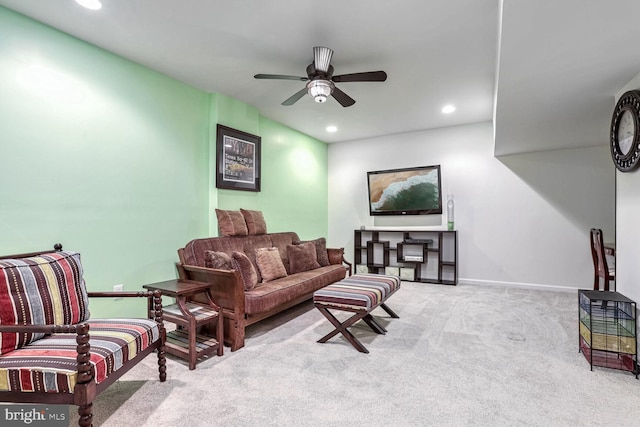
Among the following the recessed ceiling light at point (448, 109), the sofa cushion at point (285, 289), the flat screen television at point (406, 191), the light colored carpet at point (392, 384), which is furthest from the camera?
the flat screen television at point (406, 191)

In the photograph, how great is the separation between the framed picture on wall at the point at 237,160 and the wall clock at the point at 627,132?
4.02 m

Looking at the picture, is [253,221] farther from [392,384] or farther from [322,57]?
[392,384]

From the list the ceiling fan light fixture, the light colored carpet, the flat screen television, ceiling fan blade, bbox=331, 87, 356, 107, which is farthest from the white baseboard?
the ceiling fan light fixture

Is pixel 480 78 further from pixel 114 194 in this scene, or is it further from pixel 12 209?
pixel 12 209

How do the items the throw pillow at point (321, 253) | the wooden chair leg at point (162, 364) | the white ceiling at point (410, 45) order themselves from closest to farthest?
the white ceiling at point (410, 45) < the wooden chair leg at point (162, 364) < the throw pillow at point (321, 253)

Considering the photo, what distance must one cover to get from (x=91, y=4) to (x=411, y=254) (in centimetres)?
536

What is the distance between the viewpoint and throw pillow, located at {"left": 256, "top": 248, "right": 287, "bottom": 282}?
12.3ft

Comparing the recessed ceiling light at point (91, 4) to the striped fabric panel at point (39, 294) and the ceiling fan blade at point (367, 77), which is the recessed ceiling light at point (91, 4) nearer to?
the striped fabric panel at point (39, 294)

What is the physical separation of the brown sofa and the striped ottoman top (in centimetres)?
52

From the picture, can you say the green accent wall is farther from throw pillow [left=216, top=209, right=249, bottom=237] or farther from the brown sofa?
the brown sofa

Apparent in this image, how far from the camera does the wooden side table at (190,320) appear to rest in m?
2.44

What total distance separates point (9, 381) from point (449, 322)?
138 inches

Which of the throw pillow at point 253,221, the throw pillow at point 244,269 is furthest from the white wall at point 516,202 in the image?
→ the throw pillow at point 244,269

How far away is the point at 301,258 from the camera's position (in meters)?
4.37
